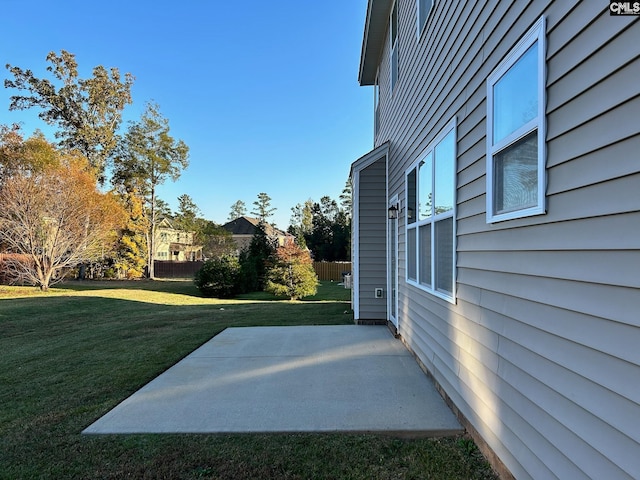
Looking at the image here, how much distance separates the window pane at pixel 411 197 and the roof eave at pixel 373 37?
336cm

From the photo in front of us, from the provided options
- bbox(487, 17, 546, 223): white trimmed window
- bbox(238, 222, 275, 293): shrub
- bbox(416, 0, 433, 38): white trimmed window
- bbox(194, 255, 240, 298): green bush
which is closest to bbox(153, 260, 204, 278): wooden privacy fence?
bbox(238, 222, 275, 293): shrub

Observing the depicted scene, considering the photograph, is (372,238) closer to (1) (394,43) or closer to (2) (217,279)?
(1) (394,43)

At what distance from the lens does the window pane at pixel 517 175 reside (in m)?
1.83

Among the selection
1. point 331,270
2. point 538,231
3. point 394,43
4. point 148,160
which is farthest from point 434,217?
point 148,160

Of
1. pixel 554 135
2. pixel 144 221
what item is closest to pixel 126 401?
pixel 554 135

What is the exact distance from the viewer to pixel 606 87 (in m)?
1.30

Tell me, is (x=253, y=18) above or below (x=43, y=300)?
above

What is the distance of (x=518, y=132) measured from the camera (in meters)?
1.94

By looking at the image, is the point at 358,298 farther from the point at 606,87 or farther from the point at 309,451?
the point at 606,87

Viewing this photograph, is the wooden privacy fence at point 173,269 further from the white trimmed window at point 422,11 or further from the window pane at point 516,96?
the window pane at point 516,96

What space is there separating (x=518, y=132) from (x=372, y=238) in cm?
485

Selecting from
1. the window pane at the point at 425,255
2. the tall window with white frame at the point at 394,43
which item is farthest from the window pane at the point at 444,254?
the tall window with white frame at the point at 394,43

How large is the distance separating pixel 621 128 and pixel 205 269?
52.9ft

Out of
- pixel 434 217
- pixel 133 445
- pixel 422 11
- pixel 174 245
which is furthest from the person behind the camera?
pixel 174 245
